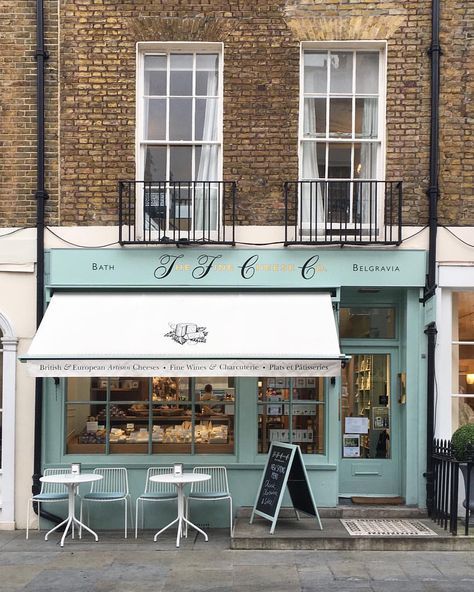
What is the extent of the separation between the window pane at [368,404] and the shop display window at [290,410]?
0.65 metres

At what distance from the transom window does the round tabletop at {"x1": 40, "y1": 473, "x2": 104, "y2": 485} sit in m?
4.58

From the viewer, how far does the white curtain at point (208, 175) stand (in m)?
10.1

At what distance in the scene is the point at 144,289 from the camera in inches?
388

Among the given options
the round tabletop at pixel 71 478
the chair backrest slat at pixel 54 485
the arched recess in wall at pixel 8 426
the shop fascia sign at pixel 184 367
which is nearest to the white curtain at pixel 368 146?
the shop fascia sign at pixel 184 367

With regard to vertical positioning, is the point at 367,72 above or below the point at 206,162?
above

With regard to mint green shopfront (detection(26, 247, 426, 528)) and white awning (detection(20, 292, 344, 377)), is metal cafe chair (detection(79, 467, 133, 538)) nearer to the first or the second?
mint green shopfront (detection(26, 247, 426, 528))

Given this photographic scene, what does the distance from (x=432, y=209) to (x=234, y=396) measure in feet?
12.0

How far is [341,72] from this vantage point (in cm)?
1022

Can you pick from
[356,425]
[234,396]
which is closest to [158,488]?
[234,396]

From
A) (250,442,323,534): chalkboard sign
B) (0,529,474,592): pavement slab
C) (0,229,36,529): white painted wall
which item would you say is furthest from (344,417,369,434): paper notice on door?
(0,229,36,529): white painted wall

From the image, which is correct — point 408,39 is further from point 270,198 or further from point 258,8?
point 270,198

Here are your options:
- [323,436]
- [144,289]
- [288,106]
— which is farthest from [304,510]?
[288,106]

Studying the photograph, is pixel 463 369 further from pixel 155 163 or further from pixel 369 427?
pixel 155 163

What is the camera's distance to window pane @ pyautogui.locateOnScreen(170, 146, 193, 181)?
10180mm
